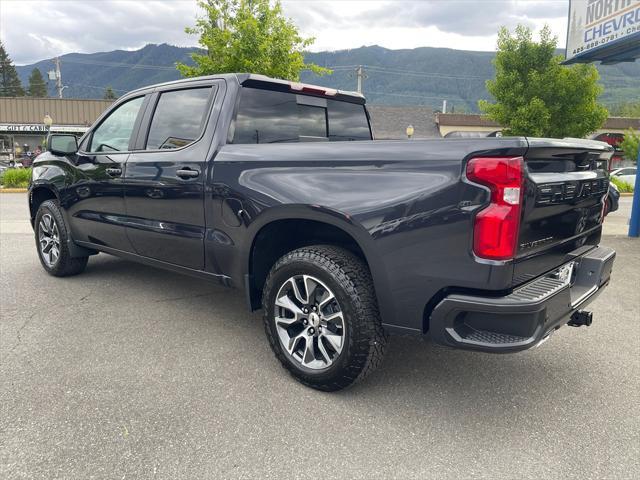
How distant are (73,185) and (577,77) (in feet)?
64.9

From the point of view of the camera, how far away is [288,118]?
144 inches

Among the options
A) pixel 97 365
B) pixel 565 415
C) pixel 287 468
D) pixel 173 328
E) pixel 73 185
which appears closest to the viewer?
pixel 287 468

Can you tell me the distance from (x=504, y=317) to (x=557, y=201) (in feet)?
2.37

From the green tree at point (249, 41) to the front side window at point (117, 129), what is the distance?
9.70 meters

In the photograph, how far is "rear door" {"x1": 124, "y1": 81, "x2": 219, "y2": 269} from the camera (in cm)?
341

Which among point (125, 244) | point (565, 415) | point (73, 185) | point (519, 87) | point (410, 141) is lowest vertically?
point (565, 415)

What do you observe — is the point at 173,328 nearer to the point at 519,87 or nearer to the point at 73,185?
the point at 73,185

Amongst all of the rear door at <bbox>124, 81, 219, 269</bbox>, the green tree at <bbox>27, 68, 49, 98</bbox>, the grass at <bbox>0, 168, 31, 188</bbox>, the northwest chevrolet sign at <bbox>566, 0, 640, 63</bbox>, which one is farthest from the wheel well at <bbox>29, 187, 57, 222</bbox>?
the green tree at <bbox>27, 68, 49, 98</bbox>

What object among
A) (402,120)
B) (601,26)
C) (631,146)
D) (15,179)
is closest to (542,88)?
(601,26)

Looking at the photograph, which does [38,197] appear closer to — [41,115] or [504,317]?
[504,317]

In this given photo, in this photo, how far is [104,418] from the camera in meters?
2.54

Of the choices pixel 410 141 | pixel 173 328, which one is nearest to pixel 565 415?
pixel 410 141

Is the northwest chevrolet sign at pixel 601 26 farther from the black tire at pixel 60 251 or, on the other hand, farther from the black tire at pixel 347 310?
the black tire at pixel 60 251

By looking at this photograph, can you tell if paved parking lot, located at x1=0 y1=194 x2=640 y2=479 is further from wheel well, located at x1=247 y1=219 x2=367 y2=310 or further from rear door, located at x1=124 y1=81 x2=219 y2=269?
rear door, located at x1=124 y1=81 x2=219 y2=269
